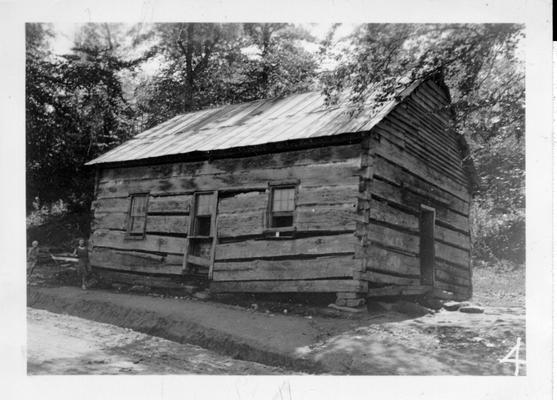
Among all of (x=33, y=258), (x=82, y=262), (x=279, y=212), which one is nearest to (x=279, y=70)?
(x=279, y=212)

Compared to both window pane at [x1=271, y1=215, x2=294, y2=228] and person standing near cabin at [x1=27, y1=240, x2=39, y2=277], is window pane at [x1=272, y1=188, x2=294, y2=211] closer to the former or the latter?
window pane at [x1=271, y1=215, x2=294, y2=228]

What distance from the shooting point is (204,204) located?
424 inches

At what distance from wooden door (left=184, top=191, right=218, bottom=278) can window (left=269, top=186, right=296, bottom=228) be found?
132 cm

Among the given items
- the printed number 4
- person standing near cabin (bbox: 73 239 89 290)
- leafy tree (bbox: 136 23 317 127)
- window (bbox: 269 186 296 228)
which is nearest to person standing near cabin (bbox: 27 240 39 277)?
person standing near cabin (bbox: 73 239 89 290)

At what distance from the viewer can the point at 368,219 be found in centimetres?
867

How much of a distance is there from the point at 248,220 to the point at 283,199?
836 millimetres

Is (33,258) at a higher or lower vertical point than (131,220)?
lower

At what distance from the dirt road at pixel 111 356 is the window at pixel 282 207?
3183 millimetres

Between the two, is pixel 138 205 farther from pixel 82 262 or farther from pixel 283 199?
pixel 283 199

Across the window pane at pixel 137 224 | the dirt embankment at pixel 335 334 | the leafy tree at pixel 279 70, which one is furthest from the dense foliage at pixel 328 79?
the window pane at pixel 137 224

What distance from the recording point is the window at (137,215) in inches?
456

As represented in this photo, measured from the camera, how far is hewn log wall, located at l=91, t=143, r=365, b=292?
881 cm

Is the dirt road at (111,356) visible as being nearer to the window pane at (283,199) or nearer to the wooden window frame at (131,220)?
the window pane at (283,199)
